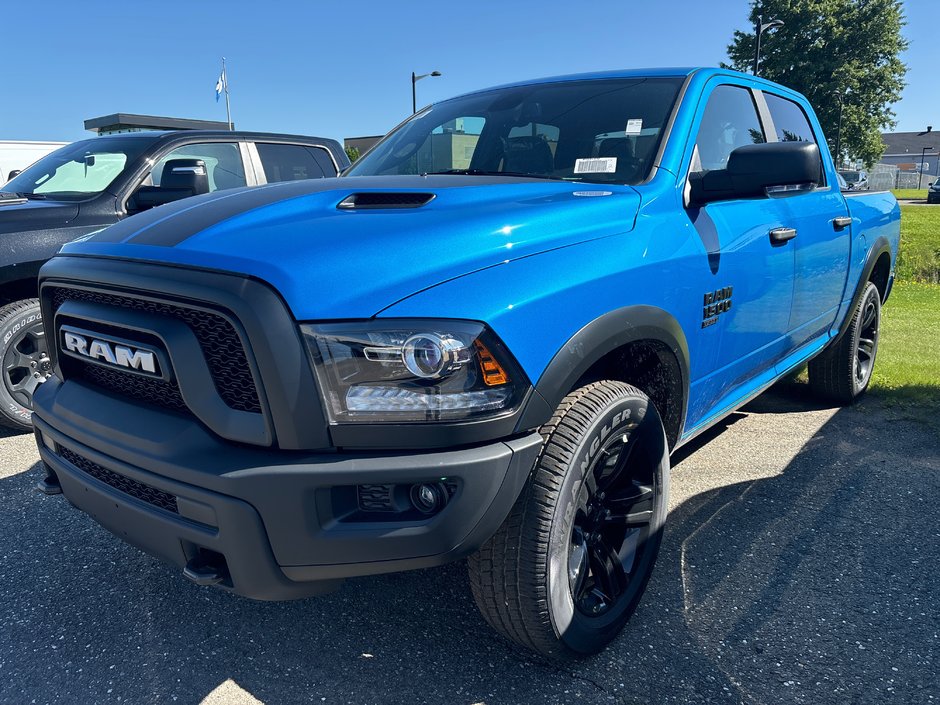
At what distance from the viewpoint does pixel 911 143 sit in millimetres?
104250

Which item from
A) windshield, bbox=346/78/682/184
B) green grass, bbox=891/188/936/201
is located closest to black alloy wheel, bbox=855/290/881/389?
windshield, bbox=346/78/682/184

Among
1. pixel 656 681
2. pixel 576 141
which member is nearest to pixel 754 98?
pixel 576 141

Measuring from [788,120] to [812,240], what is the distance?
2.80ft

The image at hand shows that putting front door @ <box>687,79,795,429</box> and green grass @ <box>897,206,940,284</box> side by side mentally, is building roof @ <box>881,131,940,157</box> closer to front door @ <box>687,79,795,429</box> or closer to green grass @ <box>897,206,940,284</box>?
green grass @ <box>897,206,940,284</box>

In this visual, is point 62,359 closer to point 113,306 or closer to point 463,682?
point 113,306

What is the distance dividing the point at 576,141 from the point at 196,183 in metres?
2.33

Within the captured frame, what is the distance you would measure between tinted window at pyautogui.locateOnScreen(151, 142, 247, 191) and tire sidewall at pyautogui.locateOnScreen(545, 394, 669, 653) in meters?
3.92

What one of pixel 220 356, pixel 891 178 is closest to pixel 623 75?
pixel 220 356

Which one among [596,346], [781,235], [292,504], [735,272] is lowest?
[292,504]

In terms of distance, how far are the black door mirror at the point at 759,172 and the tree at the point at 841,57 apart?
4562cm

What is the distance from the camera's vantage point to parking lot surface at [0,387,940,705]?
2.09m

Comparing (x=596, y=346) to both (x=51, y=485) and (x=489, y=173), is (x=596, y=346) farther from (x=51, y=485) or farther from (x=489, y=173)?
(x=51, y=485)

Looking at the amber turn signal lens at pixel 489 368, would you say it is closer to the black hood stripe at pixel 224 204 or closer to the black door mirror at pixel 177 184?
the black hood stripe at pixel 224 204

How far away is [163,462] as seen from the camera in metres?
1.72
